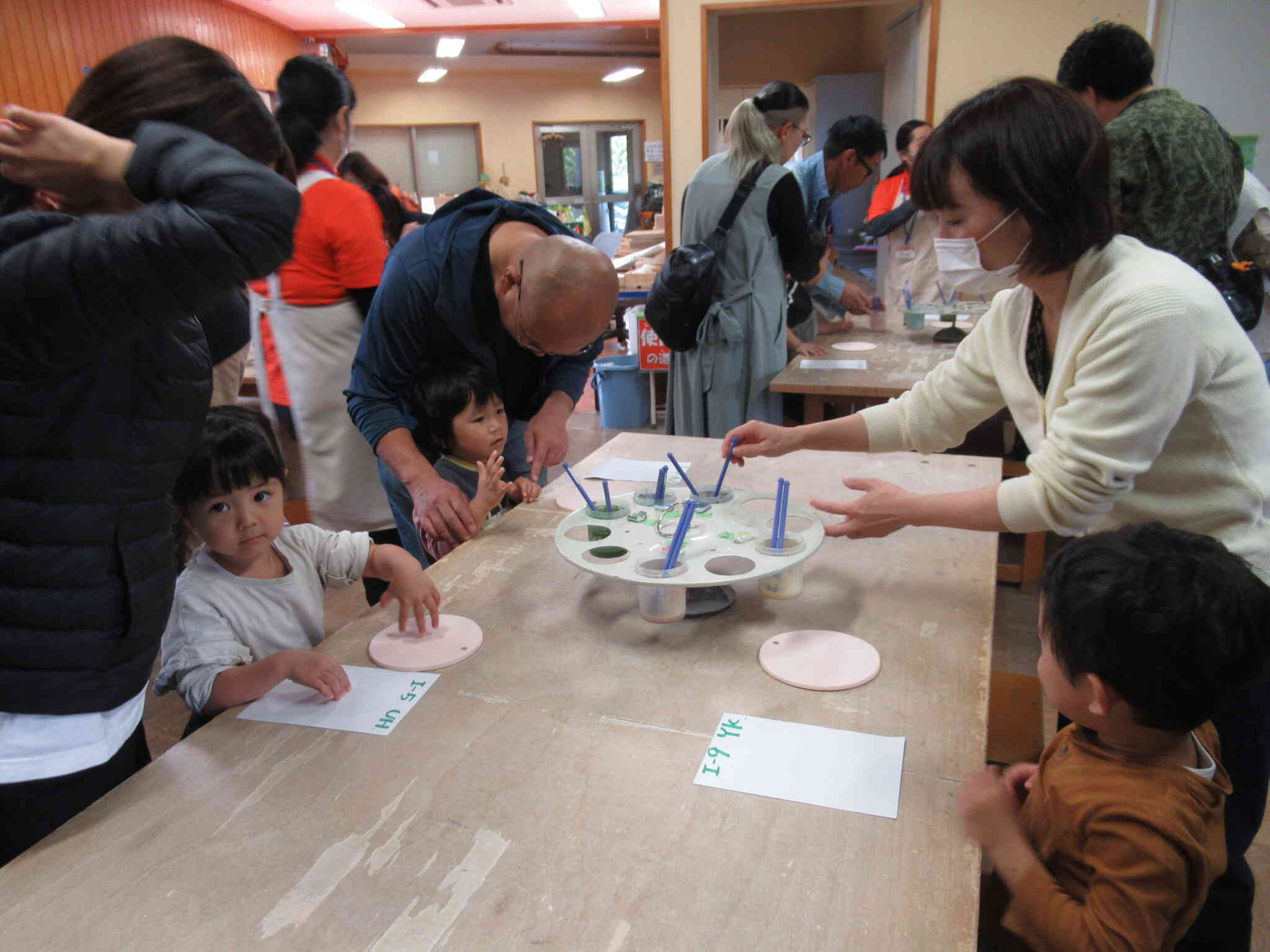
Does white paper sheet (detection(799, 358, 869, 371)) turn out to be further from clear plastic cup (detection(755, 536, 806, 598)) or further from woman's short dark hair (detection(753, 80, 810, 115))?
clear plastic cup (detection(755, 536, 806, 598))

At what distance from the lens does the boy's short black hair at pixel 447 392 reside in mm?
1794

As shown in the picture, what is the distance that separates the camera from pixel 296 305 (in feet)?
7.39

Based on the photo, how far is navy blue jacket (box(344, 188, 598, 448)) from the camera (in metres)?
1.65

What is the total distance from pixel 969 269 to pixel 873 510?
16.6 inches

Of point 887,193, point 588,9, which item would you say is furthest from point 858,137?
point 588,9

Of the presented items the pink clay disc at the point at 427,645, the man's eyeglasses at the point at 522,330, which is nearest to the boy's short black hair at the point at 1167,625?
the pink clay disc at the point at 427,645

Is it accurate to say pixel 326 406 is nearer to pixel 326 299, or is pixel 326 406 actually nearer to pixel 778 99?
pixel 326 299

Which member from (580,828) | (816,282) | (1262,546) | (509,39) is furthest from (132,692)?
(509,39)

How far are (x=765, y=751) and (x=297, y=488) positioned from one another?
274 centimetres

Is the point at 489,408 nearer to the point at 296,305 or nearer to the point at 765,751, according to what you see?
the point at 296,305

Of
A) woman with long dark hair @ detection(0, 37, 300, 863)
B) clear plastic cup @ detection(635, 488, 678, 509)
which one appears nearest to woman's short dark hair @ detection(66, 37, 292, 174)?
woman with long dark hair @ detection(0, 37, 300, 863)

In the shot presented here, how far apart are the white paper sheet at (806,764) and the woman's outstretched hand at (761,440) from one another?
70 cm

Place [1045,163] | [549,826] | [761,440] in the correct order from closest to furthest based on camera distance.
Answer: [549,826], [1045,163], [761,440]

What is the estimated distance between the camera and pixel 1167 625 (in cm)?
84
